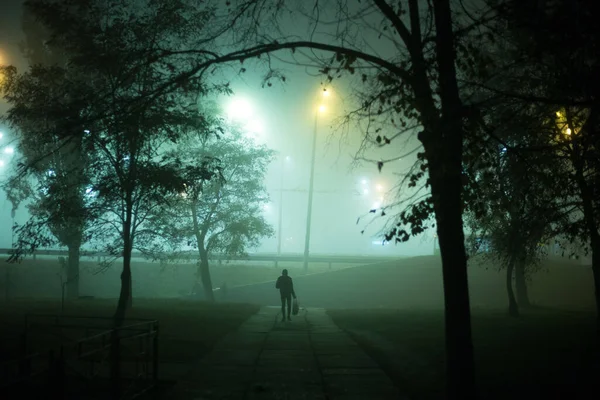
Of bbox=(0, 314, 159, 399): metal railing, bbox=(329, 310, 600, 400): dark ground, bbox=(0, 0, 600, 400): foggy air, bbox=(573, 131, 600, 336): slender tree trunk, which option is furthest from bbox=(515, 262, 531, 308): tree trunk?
bbox=(0, 314, 159, 399): metal railing

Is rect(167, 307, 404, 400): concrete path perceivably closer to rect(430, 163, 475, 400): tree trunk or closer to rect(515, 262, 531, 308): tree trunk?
rect(430, 163, 475, 400): tree trunk

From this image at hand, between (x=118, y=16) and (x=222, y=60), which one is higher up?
(x=118, y=16)

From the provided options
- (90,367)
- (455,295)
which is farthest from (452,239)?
(90,367)

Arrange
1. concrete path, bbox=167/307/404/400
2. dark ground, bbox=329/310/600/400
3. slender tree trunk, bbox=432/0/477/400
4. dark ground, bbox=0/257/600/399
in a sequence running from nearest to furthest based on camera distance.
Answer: slender tree trunk, bbox=432/0/477/400 → concrete path, bbox=167/307/404/400 → dark ground, bbox=329/310/600/400 → dark ground, bbox=0/257/600/399

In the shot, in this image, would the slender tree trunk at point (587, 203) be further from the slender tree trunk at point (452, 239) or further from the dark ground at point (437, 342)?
the slender tree trunk at point (452, 239)

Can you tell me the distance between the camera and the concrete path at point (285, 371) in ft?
27.1

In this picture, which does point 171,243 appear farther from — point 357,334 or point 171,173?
point 357,334

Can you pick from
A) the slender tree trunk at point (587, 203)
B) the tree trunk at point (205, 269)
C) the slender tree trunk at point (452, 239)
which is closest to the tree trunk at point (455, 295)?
the slender tree trunk at point (452, 239)

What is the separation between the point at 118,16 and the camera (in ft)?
52.4

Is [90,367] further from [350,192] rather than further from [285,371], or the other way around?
[350,192]

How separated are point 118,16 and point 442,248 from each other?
42.6 ft

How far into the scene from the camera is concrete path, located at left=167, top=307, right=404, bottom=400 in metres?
8.26

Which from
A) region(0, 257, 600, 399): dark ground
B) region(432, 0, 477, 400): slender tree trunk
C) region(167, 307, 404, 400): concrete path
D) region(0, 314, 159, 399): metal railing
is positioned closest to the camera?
region(0, 314, 159, 399): metal railing

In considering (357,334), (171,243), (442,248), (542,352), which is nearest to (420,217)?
(442,248)
